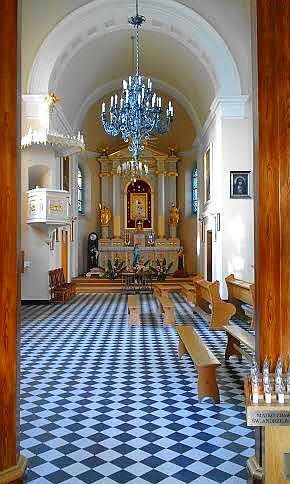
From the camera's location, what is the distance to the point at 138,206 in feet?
70.4

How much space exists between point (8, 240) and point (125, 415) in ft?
8.16

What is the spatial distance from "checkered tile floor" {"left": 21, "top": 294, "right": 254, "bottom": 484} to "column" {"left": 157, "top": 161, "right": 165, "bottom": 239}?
12337 millimetres

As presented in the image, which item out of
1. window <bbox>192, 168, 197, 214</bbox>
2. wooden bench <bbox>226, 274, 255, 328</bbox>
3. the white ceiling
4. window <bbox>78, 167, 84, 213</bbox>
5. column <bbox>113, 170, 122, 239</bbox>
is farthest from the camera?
window <bbox>192, 168, 197, 214</bbox>

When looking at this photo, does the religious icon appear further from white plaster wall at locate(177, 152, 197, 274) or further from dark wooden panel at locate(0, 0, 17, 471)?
dark wooden panel at locate(0, 0, 17, 471)

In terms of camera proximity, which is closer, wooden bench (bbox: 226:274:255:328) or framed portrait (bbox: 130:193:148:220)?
wooden bench (bbox: 226:274:255:328)

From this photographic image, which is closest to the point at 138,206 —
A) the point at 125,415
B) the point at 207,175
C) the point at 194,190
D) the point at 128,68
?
the point at 194,190

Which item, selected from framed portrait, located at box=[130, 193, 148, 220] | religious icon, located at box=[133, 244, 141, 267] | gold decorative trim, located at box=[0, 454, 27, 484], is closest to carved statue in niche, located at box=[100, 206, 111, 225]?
framed portrait, located at box=[130, 193, 148, 220]

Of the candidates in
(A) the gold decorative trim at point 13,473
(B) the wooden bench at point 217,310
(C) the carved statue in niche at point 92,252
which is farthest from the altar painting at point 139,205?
(A) the gold decorative trim at point 13,473

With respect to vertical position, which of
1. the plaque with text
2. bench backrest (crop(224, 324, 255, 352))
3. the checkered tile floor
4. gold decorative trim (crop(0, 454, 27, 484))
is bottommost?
the checkered tile floor

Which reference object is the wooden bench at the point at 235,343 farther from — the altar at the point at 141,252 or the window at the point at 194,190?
the window at the point at 194,190

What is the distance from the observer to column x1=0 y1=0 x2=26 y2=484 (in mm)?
3088

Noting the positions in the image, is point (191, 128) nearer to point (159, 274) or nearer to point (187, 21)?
point (159, 274)

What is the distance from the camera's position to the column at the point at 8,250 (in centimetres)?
309

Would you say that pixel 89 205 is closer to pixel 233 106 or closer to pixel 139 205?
pixel 139 205
